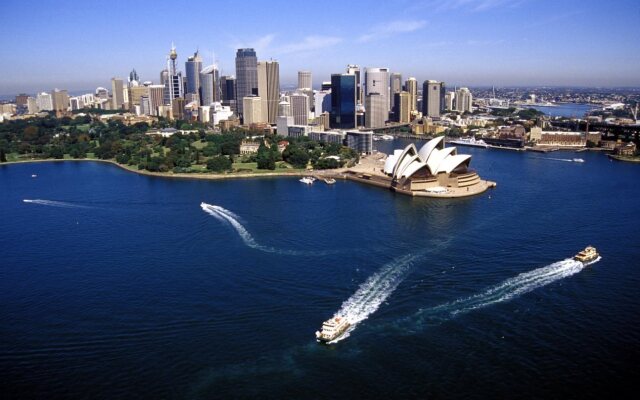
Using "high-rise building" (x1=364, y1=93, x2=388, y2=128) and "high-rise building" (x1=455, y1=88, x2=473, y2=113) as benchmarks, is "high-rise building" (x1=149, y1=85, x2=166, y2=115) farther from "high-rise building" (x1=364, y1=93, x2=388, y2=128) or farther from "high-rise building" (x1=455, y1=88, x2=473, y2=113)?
"high-rise building" (x1=455, y1=88, x2=473, y2=113)

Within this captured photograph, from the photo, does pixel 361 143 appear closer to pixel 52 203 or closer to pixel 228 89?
pixel 52 203

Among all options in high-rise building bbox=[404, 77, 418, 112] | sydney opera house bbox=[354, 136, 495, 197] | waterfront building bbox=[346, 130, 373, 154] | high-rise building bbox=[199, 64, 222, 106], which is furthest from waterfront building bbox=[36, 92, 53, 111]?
sydney opera house bbox=[354, 136, 495, 197]

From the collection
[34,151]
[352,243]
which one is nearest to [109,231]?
[352,243]

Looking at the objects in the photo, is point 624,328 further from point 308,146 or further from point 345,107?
point 345,107

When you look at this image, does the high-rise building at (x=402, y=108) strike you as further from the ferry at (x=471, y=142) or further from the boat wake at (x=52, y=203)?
the boat wake at (x=52, y=203)

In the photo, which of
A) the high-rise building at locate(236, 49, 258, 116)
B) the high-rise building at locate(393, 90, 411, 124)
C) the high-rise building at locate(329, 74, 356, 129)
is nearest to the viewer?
the high-rise building at locate(329, 74, 356, 129)

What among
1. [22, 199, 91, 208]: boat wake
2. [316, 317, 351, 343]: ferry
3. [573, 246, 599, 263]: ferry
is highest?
[22, 199, 91, 208]: boat wake

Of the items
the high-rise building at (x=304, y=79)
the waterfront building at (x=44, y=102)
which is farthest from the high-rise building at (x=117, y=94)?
the high-rise building at (x=304, y=79)
